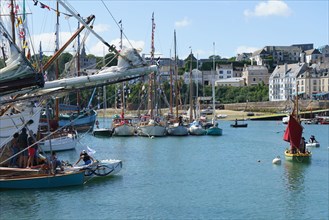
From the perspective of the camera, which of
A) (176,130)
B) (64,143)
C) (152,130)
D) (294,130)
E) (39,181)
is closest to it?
(39,181)

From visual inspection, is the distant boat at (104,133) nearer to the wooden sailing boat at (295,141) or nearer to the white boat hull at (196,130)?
the white boat hull at (196,130)

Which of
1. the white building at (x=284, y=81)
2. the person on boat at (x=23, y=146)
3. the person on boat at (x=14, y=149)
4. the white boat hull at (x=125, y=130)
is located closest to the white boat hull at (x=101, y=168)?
the person on boat at (x=23, y=146)

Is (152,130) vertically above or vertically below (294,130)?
below

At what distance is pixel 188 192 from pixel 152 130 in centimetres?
4693

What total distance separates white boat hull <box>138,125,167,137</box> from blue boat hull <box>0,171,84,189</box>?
48570mm

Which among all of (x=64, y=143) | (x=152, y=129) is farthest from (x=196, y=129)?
(x=64, y=143)

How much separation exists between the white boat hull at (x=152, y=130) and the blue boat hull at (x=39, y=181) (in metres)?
48.6

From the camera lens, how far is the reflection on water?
112ft

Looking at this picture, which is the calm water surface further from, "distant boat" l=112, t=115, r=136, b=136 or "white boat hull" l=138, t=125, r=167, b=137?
"distant boat" l=112, t=115, r=136, b=136

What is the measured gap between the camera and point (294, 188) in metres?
41.4

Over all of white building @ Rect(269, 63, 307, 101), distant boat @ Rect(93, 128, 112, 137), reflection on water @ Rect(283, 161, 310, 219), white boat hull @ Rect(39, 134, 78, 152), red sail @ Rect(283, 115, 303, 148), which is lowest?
reflection on water @ Rect(283, 161, 310, 219)

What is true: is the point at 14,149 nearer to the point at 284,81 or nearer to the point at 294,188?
the point at 294,188

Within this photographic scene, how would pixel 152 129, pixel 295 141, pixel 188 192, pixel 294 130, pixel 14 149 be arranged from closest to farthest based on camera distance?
1. pixel 14 149
2. pixel 188 192
3. pixel 294 130
4. pixel 295 141
5. pixel 152 129

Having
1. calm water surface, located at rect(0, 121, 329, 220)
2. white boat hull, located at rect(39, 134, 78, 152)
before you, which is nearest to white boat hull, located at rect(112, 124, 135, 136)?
calm water surface, located at rect(0, 121, 329, 220)
